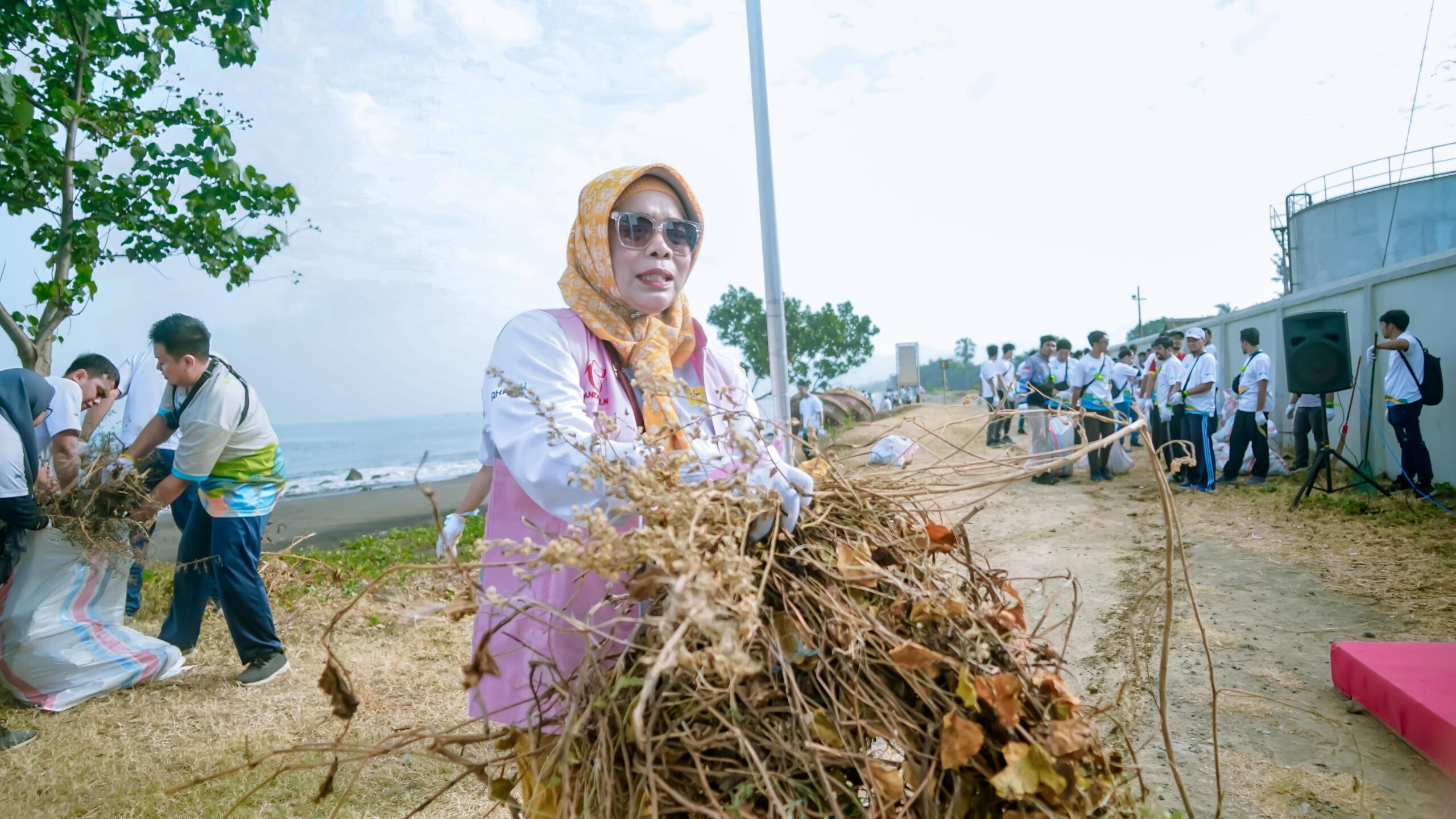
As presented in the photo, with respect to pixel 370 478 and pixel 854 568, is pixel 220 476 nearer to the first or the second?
pixel 854 568

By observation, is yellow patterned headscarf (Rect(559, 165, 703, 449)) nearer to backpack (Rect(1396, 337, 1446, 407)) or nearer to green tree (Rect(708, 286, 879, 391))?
backpack (Rect(1396, 337, 1446, 407))

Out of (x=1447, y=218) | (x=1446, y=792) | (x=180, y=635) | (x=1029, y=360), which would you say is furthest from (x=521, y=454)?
(x=1447, y=218)

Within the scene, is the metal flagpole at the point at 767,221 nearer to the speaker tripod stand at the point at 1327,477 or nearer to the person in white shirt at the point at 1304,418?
the speaker tripod stand at the point at 1327,477

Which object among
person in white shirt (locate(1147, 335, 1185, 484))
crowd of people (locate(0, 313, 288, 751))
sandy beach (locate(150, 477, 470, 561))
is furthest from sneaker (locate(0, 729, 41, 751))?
person in white shirt (locate(1147, 335, 1185, 484))

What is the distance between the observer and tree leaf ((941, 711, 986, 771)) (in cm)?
98

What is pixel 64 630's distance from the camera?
3.68 metres

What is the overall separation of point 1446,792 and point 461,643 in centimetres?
484

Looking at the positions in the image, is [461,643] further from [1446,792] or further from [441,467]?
[441,467]

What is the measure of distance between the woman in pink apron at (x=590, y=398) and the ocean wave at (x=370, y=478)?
1753cm

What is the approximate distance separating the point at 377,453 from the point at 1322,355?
5009 cm

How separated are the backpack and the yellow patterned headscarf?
802cm

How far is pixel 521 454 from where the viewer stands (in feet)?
4.40

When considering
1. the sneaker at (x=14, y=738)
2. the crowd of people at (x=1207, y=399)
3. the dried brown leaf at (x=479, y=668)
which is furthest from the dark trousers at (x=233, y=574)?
the crowd of people at (x=1207, y=399)

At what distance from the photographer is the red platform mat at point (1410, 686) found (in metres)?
2.67
